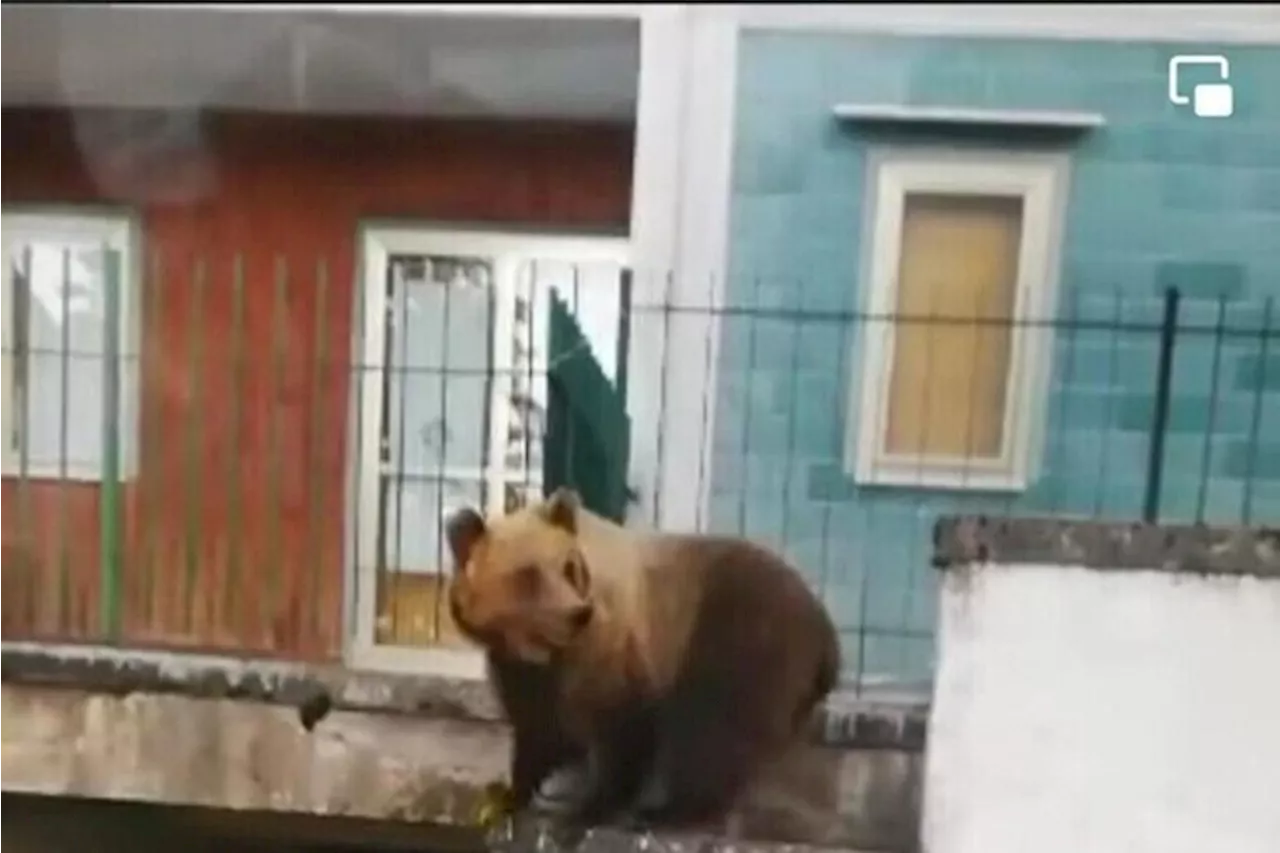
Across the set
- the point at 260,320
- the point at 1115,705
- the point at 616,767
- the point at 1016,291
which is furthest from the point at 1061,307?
the point at 260,320

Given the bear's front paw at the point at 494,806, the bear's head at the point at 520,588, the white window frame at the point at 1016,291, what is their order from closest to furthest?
the bear's head at the point at 520,588, the bear's front paw at the point at 494,806, the white window frame at the point at 1016,291

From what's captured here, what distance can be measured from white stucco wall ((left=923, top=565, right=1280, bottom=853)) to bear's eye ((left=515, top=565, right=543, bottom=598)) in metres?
0.22

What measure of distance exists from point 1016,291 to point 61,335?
Result: 60 centimetres

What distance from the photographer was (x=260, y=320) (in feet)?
4.21

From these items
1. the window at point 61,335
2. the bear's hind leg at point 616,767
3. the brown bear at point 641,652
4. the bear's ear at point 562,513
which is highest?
the window at point 61,335

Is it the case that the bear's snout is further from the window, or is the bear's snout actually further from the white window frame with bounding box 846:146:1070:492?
the window

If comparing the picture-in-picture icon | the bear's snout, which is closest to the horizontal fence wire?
the picture-in-picture icon

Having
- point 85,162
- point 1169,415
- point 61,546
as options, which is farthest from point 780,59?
point 61,546

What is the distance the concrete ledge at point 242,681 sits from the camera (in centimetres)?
118

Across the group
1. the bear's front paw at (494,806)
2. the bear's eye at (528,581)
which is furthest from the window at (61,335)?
the bear's eye at (528,581)

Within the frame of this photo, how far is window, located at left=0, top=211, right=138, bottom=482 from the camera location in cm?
118

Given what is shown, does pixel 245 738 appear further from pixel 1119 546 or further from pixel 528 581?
pixel 1119 546

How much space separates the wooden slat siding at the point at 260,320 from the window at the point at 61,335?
20mm

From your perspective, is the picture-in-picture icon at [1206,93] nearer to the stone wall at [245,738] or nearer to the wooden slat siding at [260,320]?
the wooden slat siding at [260,320]
